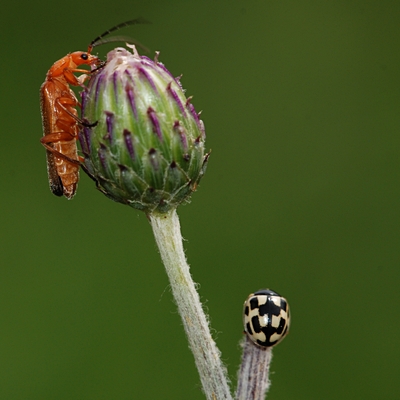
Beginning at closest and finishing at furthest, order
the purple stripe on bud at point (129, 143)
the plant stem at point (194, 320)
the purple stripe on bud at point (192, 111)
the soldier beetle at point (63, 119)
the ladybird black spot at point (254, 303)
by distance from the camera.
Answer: the plant stem at point (194, 320) < the purple stripe on bud at point (129, 143) < the purple stripe on bud at point (192, 111) < the ladybird black spot at point (254, 303) < the soldier beetle at point (63, 119)

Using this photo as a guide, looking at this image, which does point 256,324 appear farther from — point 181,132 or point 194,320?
point 181,132

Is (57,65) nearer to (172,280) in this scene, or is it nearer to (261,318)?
(172,280)

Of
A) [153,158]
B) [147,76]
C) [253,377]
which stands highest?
[147,76]

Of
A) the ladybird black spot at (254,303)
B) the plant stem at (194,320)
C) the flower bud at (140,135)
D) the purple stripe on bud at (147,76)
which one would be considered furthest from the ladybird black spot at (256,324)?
the purple stripe on bud at (147,76)

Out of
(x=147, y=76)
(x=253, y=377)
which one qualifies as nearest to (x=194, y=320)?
(x=253, y=377)

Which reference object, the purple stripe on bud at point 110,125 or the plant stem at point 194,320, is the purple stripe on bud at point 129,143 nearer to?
the purple stripe on bud at point 110,125

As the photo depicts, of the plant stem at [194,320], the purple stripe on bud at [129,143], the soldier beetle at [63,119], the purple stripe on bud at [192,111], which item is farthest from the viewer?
the soldier beetle at [63,119]

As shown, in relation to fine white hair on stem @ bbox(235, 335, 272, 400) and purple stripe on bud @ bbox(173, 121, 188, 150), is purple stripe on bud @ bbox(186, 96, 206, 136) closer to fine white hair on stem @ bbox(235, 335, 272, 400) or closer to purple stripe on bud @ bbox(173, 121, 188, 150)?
purple stripe on bud @ bbox(173, 121, 188, 150)
